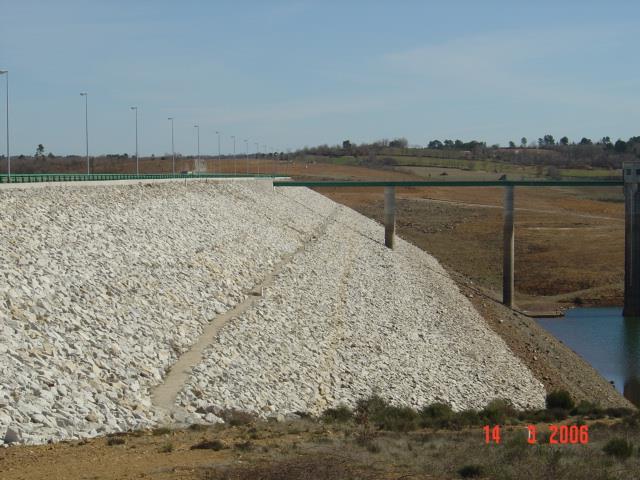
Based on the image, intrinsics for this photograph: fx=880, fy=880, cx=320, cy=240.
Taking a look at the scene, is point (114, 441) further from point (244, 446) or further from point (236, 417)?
point (236, 417)

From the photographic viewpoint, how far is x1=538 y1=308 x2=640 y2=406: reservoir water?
41.0 meters

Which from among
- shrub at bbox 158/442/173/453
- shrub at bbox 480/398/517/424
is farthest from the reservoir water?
shrub at bbox 158/442/173/453

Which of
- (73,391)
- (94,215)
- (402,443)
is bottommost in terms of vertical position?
(402,443)

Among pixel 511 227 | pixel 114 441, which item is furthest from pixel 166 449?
pixel 511 227

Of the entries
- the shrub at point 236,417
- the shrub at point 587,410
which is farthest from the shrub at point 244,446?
the shrub at point 587,410

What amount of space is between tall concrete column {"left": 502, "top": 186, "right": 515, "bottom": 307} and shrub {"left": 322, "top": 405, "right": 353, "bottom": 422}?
35.8 m

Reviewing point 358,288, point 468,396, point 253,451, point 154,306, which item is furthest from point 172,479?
point 358,288

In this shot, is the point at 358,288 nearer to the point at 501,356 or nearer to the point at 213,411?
the point at 501,356

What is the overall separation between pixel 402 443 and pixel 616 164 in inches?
5758

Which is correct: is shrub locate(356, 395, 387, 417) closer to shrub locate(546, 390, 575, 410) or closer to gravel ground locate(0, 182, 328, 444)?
gravel ground locate(0, 182, 328, 444)

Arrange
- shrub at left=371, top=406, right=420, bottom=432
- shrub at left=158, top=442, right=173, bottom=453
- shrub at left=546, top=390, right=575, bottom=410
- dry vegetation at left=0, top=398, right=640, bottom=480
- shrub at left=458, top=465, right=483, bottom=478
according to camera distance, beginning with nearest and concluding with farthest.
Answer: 1. dry vegetation at left=0, top=398, right=640, bottom=480
2. shrub at left=458, top=465, right=483, bottom=478
3. shrub at left=158, top=442, right=173, bottom=453
4. shrub at left=371, top=406, right=420, bottom=432
5. shrub at left=546, top=390, right=575, bottom=410

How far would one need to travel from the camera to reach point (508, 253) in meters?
60.3

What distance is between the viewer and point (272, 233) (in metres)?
55.7
